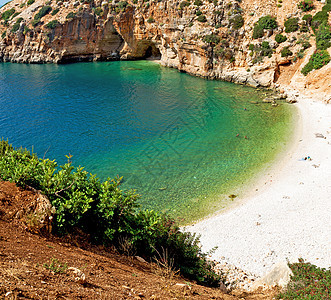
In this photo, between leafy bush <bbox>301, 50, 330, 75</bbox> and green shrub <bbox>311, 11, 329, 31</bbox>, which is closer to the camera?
leafy bush <bbox>301, 50, 330, 75</bbox>

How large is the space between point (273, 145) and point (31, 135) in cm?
2863

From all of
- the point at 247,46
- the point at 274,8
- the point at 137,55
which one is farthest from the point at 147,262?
the point at 137,55

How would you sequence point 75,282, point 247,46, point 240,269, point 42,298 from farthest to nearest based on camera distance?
point 247,46 < point 240,269 < point 75,282 < point 42,298

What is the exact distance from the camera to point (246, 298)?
10.2 m

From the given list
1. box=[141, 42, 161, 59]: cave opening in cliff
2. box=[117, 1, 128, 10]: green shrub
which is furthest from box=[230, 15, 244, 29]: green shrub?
box=[117, 1, 128, 10]: green shrub

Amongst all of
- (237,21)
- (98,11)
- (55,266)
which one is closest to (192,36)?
(237,21)

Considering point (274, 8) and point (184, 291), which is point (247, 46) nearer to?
point (274, 8)

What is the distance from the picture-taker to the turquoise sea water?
2236 cm

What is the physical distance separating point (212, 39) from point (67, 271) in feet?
176

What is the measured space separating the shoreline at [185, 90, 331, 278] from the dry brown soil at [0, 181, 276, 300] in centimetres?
478

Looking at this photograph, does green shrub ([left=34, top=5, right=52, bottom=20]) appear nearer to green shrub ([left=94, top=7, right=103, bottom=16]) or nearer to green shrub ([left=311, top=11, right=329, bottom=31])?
green shrub ([left=94, top=7, right=103, bottom=16])

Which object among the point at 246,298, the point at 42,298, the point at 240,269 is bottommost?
the point at 240,269

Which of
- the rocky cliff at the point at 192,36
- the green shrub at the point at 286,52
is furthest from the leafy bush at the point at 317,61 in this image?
the green shrub at the point at 286,52

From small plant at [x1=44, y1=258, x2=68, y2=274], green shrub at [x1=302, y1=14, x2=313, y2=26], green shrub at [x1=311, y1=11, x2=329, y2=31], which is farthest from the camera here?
green shrub at [x1=302, y1=14, x2=313, y2=26]
